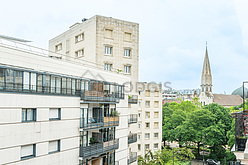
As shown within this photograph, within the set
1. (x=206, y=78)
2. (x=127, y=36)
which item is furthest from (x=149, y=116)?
(x=206, y=78)

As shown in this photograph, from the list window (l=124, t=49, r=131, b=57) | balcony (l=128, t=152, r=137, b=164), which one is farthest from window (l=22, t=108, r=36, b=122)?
window (l=124, t=49, r=131, b=57)

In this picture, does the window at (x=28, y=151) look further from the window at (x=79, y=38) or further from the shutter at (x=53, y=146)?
the window at (x=79, y=38)

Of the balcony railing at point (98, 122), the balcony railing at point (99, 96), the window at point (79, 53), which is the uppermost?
the window at point (79, 53)

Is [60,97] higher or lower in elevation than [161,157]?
higher

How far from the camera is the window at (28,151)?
15047mm

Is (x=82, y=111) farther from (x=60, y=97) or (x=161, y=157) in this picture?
(x=161, y=157)

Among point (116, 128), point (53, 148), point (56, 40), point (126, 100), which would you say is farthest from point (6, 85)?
point (56, 40)

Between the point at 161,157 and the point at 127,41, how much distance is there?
20628 millimetres

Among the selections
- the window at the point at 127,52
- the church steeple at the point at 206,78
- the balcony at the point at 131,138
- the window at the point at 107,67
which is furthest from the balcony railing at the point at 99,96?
the church steeple at the point at 206,78

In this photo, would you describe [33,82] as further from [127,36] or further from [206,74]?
[206,74]

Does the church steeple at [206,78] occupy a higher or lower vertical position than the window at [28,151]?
higher

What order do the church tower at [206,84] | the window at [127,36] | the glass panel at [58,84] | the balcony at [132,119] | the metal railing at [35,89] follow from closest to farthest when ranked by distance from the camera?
1. the metal railing at [35,89]
2. the glass panel at [58,84]
3. the balcony at [132,119]
4. the window at [127,36]
5. the church tower at [206,84]

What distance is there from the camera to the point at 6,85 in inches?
557

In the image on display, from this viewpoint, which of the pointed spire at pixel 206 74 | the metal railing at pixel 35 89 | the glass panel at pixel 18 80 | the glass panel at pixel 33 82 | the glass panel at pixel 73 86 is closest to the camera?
the metal railing at pixel 35 89
